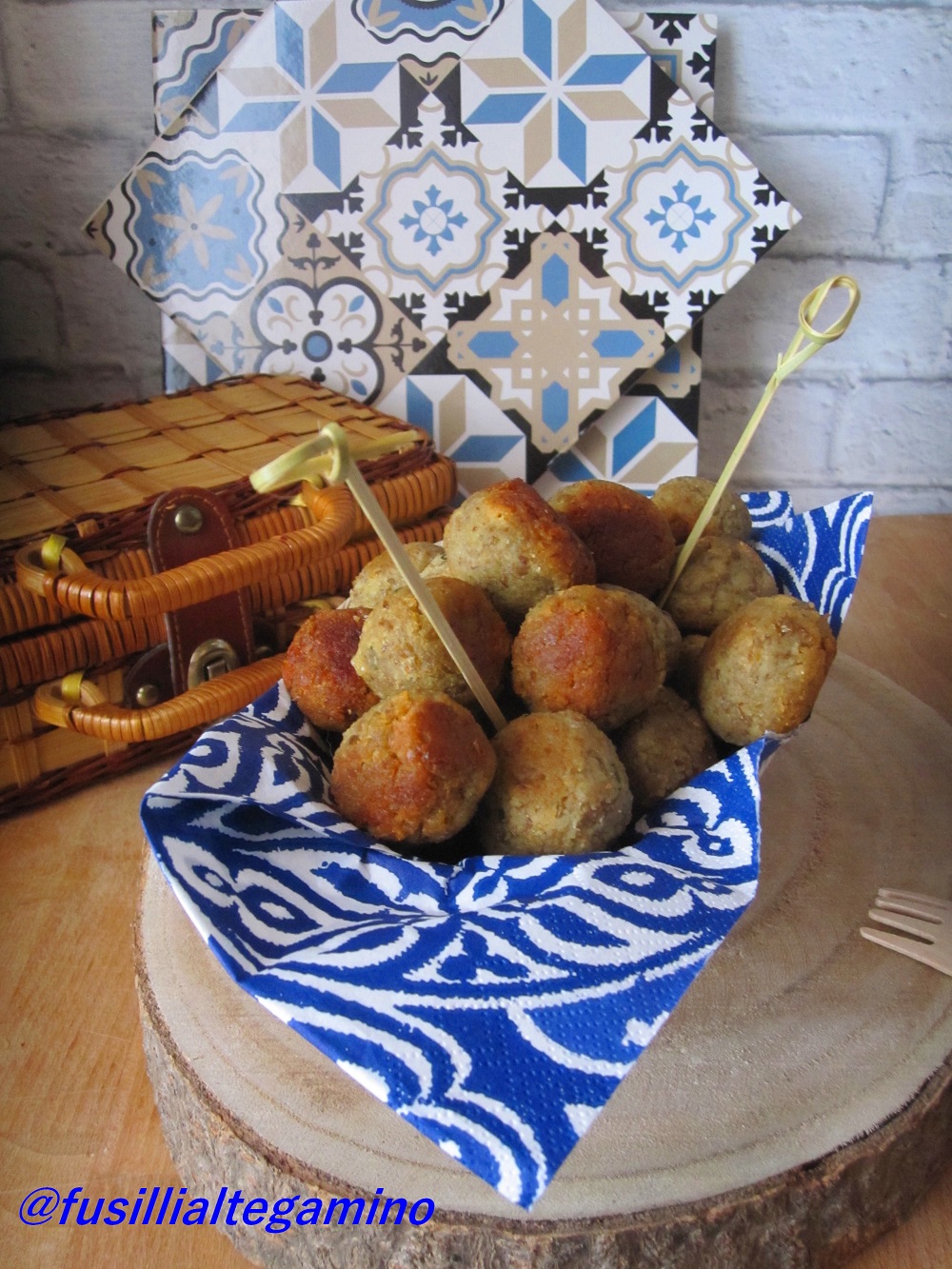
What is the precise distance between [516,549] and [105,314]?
955 mm

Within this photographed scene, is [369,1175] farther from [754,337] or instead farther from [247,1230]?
[754,337]

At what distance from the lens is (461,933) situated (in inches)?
19.8

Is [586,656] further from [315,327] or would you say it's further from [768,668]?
[315,327]

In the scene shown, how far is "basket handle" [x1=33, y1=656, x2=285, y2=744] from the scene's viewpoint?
0.89 metres

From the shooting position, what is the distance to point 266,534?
1.00m

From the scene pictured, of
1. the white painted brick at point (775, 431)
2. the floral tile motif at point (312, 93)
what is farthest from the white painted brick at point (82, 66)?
the white painted brick at point (775, 431)

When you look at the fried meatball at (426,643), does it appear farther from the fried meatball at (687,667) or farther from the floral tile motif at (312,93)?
the floral tile motif at (312,93)

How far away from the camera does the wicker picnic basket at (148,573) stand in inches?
34.5

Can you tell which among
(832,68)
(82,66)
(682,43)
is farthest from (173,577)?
(832,68)

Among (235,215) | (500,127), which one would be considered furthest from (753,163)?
(235,215)

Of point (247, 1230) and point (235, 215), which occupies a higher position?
point (235, 215)

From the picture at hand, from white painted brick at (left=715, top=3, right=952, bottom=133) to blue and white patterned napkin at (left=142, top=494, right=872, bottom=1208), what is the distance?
0.99 metres

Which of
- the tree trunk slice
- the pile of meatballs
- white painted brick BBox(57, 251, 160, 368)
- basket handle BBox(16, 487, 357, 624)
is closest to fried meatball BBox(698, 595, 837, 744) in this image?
the pile of meatballs

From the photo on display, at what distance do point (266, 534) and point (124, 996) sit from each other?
0.43 meters
